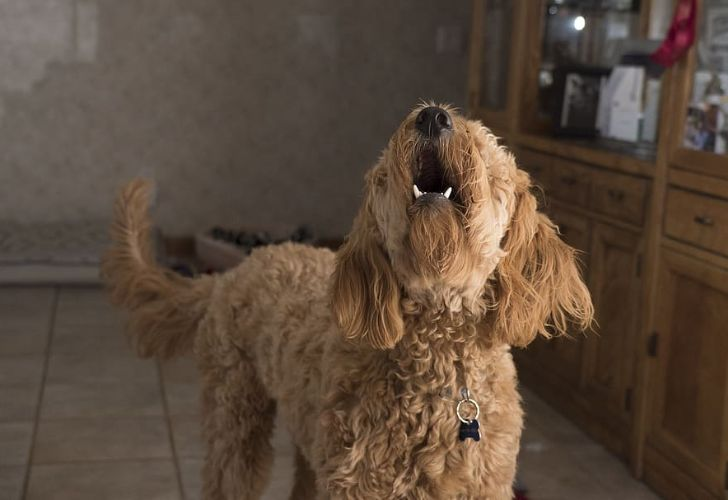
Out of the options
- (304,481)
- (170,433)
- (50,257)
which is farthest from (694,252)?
(50,257)

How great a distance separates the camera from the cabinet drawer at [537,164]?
397 centimetres

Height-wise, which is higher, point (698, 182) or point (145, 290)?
point (698, 182)

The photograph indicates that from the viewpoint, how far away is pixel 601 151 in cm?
359

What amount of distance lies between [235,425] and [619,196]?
5.50 ft

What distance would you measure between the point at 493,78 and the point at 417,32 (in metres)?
1.79

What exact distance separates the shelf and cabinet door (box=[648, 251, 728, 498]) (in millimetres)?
350

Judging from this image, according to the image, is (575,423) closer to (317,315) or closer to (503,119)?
(503,119)

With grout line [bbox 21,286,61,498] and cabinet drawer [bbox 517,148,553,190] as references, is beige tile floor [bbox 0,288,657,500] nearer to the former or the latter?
grout line [bbox 21,286,61,498]

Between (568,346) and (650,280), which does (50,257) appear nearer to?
(568,346)

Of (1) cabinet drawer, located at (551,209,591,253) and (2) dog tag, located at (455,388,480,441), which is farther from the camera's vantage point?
(1) cabinet drawer, located at (551,209,591,253)

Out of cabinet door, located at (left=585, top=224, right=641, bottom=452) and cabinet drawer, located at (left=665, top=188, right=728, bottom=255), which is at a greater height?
cabinet drawer, located at (left=665, top=188, right=728, bottom=255)

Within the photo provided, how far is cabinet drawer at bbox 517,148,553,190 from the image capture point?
3971mm

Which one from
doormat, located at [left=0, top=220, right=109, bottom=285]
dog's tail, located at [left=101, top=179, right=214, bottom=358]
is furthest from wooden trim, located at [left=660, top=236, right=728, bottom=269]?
doormat, located at [left=0, top=220, right=109, bottom=285]

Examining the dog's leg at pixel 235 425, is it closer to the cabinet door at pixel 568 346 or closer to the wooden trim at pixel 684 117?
the wooden trim at pixel 684 117
